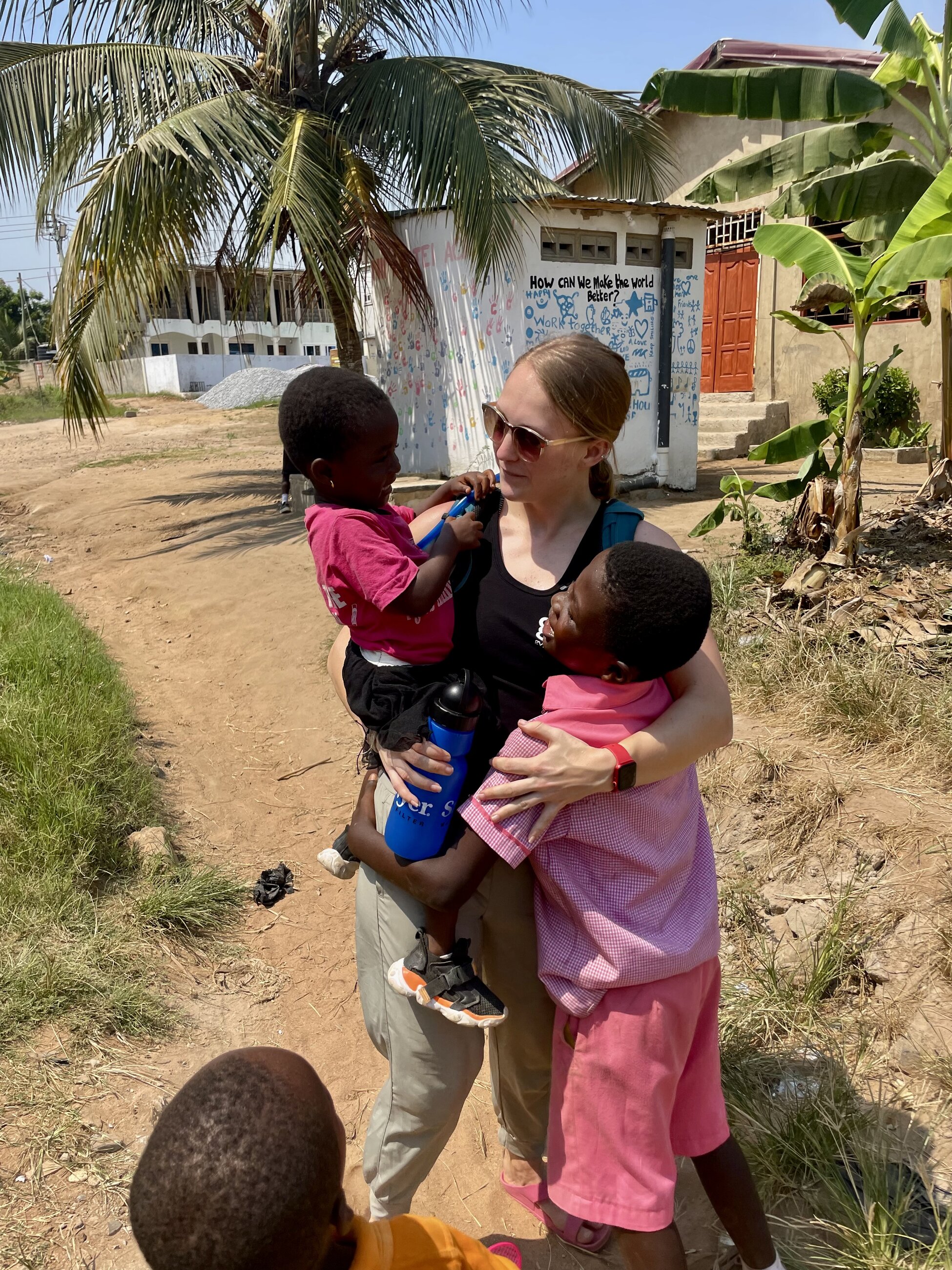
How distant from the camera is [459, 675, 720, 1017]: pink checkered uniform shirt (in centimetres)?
168

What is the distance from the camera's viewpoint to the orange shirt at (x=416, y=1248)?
1239 millimetres

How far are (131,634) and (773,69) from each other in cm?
583

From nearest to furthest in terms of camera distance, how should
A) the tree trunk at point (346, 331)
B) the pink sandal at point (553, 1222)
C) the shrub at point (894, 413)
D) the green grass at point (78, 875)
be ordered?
the pink sandal at point (553, 1222), the green grass at point (78, 875), the tree trunk at point (346, 331), the shrub at point (894, 413)

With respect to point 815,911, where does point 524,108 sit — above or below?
above

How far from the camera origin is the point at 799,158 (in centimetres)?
629

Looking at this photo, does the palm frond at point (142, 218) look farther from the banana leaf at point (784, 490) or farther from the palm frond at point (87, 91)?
Result: the banana leaf at point (784, 490)

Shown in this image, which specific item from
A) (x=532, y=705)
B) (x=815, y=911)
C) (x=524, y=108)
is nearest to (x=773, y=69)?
(x=524, y=108)

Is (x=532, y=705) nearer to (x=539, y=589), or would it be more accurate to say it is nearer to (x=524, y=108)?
(x=539, y=589)

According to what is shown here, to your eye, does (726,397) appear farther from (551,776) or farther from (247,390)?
(247,390)

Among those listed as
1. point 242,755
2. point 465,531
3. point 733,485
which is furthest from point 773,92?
point 465,531

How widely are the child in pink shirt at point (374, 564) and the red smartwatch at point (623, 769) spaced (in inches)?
13.6

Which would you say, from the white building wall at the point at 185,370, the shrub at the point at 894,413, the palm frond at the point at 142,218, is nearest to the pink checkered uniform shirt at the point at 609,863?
the palm frond at the point at 142,218

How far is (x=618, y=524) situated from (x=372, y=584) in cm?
52

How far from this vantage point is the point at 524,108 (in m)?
9.04
